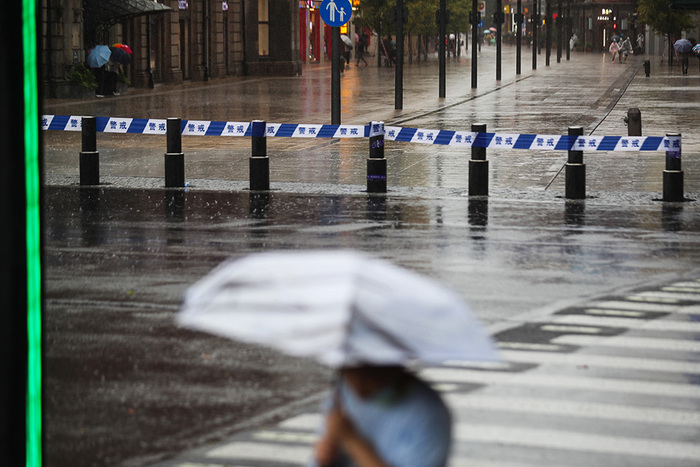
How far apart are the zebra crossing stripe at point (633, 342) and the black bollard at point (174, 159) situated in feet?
29.8

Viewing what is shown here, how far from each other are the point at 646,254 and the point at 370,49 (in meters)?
88.0

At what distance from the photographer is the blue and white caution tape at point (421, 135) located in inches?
567

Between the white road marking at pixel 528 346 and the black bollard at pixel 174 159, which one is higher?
the black bollard at pixel 174 159

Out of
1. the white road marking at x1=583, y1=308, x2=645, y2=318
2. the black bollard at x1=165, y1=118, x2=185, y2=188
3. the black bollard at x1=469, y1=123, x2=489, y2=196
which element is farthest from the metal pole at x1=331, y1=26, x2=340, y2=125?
the white road marking at x1=583, y1=308, x2=645, y2=318

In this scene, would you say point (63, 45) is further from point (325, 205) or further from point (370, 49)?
point (370, 49)

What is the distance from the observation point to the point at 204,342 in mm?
7277

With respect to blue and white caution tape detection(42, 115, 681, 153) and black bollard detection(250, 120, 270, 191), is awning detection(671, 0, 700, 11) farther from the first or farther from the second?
black bollard detection(250, 120, 270, 191)

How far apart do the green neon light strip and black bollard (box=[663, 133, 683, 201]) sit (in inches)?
430

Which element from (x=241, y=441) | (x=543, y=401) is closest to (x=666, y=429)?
(x=543, y=401)

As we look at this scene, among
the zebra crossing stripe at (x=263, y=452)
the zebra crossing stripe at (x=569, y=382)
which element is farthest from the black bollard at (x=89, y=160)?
the zebra crossing stripe at (x=263, y=452)

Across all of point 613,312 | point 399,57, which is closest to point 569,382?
point 613,312

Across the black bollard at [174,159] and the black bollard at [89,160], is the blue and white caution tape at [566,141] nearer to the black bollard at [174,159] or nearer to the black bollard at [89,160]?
the black bollard at [174,159]

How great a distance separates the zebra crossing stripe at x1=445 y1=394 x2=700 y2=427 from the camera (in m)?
5.69

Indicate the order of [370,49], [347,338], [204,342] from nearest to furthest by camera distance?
[347,338] < [204,342] < [370,49]
